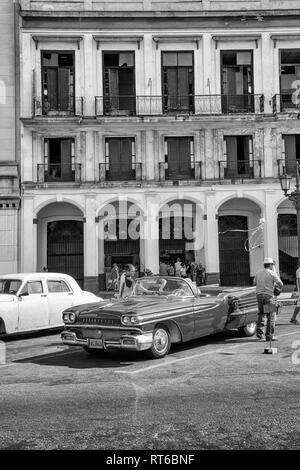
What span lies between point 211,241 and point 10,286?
13762mm

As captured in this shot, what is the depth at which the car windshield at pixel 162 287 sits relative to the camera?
9727mm

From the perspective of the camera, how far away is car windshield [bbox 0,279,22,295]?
11695 mm

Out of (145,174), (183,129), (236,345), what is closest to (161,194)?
(145,174)

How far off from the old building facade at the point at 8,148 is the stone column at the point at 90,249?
3.12 m

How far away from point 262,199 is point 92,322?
17.2 m

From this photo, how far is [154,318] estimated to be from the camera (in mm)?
8539

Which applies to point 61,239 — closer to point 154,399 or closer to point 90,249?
point 90,249

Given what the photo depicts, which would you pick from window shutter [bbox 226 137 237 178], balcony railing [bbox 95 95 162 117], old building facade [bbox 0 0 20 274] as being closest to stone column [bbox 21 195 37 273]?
old building facade [bbox 0 0 20 274]

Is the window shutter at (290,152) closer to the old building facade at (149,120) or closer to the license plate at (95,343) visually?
the old building facade at (149,120)

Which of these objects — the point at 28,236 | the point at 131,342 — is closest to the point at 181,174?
the point at 28,236

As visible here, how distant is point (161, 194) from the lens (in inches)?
950

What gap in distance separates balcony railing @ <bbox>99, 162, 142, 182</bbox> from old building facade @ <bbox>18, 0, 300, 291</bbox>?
0.05m

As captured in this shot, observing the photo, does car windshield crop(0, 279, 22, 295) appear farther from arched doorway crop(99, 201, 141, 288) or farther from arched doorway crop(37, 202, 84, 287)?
arched doorway crop(37, 202, 84, 287)

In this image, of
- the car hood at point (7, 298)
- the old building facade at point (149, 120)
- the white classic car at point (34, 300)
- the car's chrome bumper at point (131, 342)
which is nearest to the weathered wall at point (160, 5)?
the old building facade at point (149, 120)
